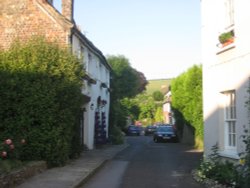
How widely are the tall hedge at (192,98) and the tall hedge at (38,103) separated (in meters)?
14.2

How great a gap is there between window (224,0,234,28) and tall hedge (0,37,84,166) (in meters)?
6.74

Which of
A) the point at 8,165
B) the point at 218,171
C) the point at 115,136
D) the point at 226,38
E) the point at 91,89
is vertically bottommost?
the point at 218,171

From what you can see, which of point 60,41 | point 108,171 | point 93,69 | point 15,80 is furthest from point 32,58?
point 93,69

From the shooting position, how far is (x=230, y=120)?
14.0 metres

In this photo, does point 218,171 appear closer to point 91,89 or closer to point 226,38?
point 226,38

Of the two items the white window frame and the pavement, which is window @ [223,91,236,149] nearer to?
the white window frame

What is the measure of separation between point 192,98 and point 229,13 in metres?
19.3

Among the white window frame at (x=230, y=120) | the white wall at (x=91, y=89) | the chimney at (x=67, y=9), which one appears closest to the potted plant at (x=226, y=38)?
the white window frame at (x=230, y=120)

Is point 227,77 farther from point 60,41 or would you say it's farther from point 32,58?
point 60,41

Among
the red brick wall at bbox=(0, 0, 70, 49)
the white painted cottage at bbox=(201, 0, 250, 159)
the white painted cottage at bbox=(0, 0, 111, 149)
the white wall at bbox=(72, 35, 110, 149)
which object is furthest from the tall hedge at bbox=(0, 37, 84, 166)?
the white painted cottage at bbox=(201, 0, 250, 159)

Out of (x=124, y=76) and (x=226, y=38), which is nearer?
(x=226, y=38)

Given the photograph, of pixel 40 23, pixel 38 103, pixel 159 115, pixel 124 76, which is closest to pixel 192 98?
pixel 40 23

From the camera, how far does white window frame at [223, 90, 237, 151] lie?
1395cm

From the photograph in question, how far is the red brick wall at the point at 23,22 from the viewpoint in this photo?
874 inches
